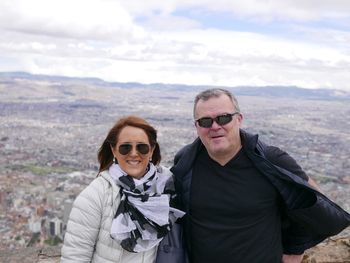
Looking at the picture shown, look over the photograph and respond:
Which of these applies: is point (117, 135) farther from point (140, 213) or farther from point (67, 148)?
point (67, 148)

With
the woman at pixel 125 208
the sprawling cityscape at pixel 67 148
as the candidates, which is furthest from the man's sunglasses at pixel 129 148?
the sprawling cityscape at pixel 67 148

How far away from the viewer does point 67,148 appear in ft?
177

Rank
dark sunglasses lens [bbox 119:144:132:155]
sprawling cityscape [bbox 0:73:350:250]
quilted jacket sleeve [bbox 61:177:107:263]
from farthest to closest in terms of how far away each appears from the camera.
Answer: sprawling cityscape [bbox 0:73:350:250] < dark sunglasses lens [bbox 119:144:132:155] < quilted jacket sleeve [bbox 61:177:107:263]

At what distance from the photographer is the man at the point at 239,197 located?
2592mm

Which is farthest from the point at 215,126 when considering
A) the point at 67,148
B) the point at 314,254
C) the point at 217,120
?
the point at 67,148

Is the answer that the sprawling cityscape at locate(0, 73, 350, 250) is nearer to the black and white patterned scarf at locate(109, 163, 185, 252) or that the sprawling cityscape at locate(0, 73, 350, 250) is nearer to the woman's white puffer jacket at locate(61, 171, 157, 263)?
the black and white patterned scarf at locate(109, 163, 185, 252)

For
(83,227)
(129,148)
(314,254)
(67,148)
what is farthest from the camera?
(67,148)

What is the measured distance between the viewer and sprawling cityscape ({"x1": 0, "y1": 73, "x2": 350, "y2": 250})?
21.1 metres

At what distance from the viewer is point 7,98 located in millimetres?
110938

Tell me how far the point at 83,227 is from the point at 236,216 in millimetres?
790

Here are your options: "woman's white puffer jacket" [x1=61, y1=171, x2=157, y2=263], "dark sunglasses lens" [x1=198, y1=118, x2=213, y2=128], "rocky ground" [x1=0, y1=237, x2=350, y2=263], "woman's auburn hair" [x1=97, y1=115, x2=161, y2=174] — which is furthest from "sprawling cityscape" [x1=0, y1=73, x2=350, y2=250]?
"woman's white puffer jacket" [x1=61, y1=171, x2=157, y2=263]

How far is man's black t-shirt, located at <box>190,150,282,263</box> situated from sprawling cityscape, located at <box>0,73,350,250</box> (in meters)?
1.51

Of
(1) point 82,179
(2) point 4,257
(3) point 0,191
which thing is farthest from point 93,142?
(2) point 4,257

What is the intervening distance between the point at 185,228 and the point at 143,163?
17.3 inches
